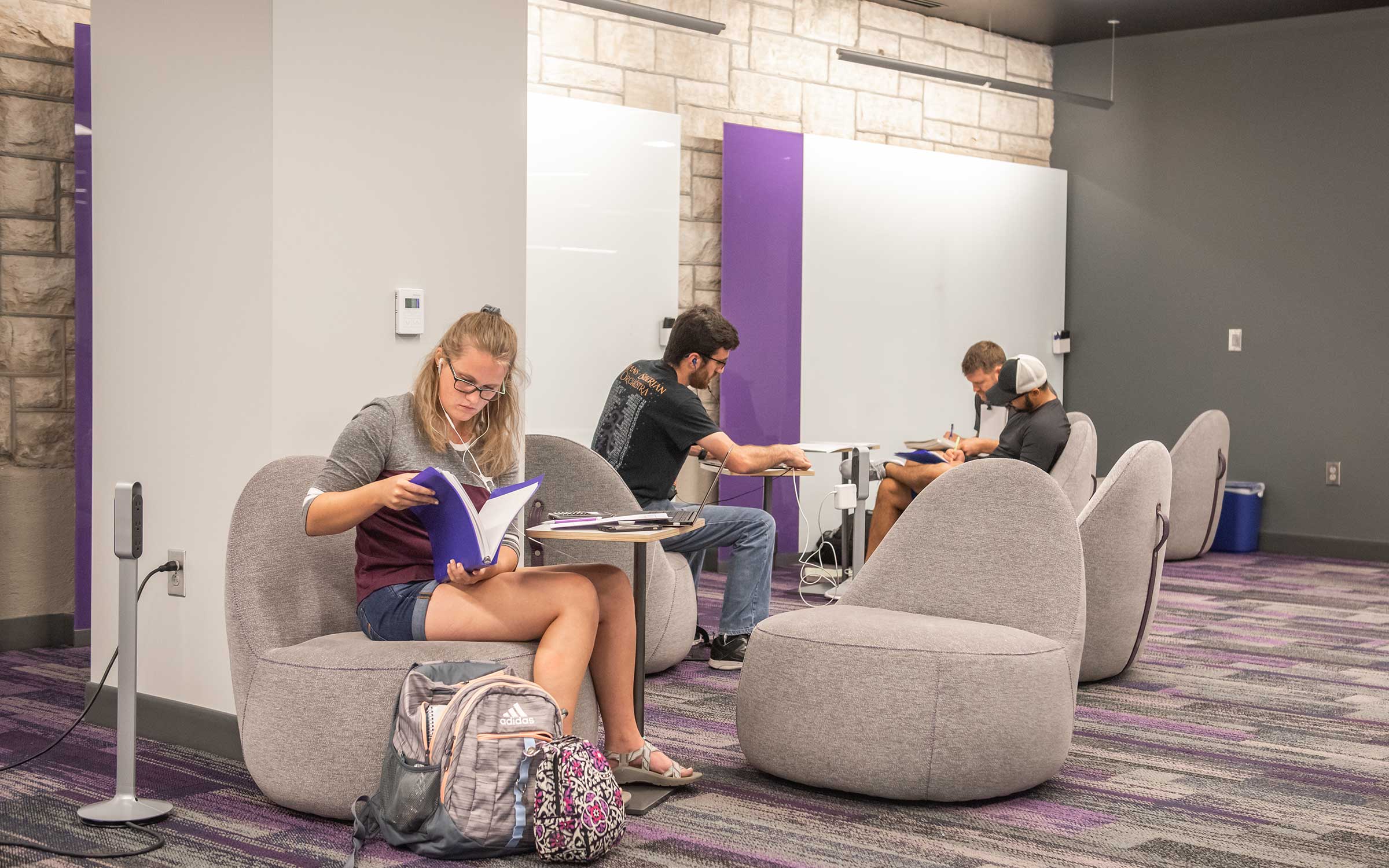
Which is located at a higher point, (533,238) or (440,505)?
(533,238)

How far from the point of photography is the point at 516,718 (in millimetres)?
2922

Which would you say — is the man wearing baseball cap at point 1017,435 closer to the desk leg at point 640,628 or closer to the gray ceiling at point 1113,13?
the desk leg at point 640,628

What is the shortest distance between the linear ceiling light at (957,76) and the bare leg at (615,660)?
508 cm

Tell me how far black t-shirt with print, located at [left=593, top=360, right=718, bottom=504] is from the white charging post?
220cm

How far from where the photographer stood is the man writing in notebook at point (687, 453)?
503 centimetres

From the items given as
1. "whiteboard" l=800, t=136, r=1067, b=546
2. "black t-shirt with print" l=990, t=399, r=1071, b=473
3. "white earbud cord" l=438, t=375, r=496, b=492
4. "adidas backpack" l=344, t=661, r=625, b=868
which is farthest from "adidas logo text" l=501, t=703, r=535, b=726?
"whiteboard" l=800, t=136, r=1067, b=546

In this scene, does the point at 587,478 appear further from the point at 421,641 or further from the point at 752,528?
the point at 421,641

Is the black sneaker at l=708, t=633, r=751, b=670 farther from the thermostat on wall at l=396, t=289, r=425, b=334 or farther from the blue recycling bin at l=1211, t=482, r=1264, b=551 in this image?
the blue recycling bin at l=1211, t=482, r=1264, b=551

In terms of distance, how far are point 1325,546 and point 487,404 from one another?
6.94 m

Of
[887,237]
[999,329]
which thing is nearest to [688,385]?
[887,237]

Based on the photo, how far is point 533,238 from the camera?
6.63 m

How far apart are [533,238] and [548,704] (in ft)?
13.0

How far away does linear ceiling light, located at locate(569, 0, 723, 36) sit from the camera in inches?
263

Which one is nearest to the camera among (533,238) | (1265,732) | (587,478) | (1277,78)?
(1265,732)
